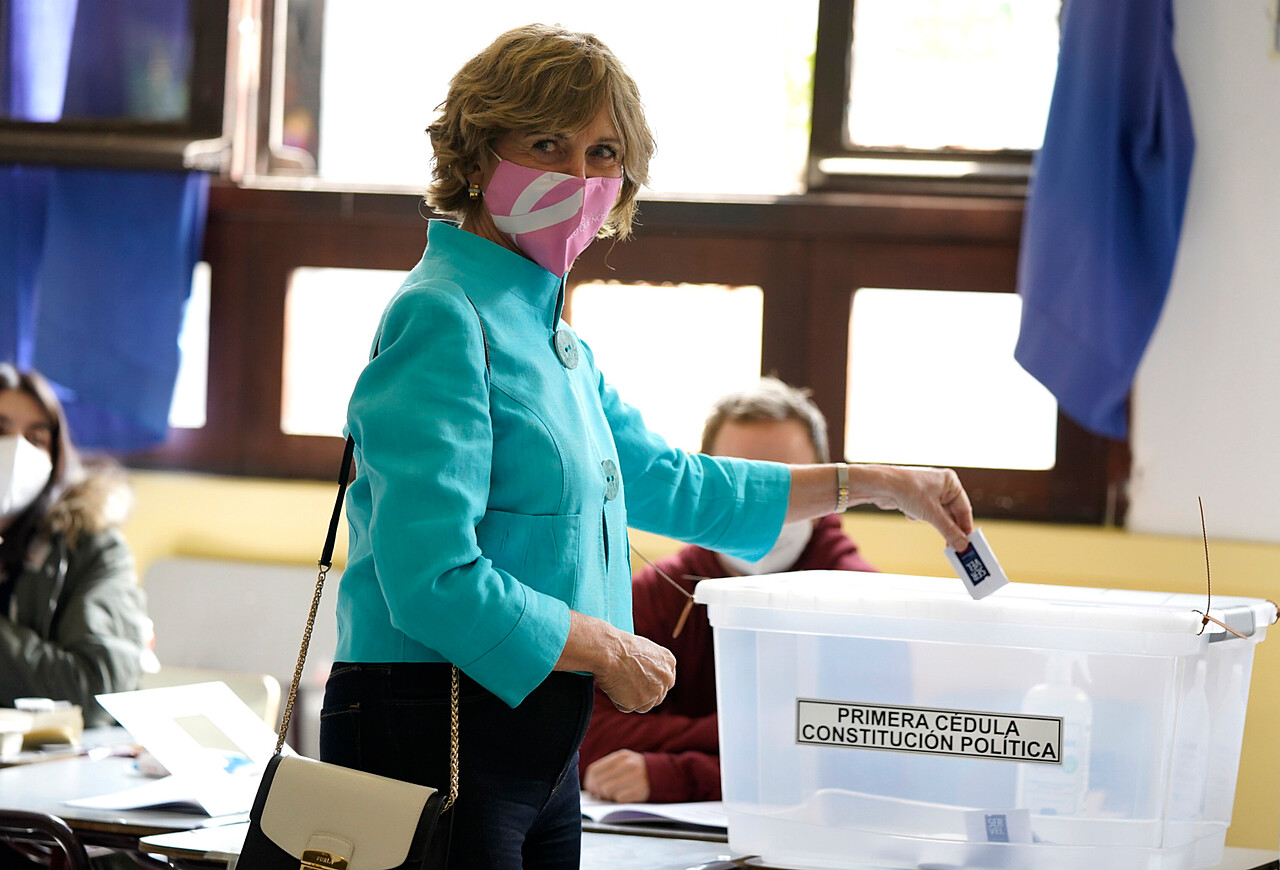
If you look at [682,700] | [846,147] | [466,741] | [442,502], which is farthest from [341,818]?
[846,147]

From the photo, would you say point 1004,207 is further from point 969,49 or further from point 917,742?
point 917,742

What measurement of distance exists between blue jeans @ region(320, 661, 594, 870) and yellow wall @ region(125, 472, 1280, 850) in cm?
154

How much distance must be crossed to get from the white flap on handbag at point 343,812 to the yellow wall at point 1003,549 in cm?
166

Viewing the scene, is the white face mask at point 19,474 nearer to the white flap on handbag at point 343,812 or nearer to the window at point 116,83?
the window at point 116,83

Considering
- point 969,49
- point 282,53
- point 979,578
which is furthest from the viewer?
point 282,53

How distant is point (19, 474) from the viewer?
2.41 metres

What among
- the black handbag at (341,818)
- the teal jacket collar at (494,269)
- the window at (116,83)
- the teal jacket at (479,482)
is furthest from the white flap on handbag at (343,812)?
the window at (116,83)

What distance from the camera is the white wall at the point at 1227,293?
2.40 m

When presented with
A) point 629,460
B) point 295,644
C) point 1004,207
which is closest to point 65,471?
point 295,644

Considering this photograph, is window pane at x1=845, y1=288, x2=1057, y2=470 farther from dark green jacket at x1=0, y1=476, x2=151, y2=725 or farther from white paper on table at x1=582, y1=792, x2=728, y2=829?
dark green jacket at x1=0, y1=476, x2=151, y2=725

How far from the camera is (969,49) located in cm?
284

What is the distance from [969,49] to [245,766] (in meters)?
2.14

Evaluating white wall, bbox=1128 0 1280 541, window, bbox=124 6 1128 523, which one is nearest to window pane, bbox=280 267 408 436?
window, bbox=124 6 1128 523

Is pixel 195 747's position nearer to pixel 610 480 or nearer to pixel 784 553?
pixel 610 480
